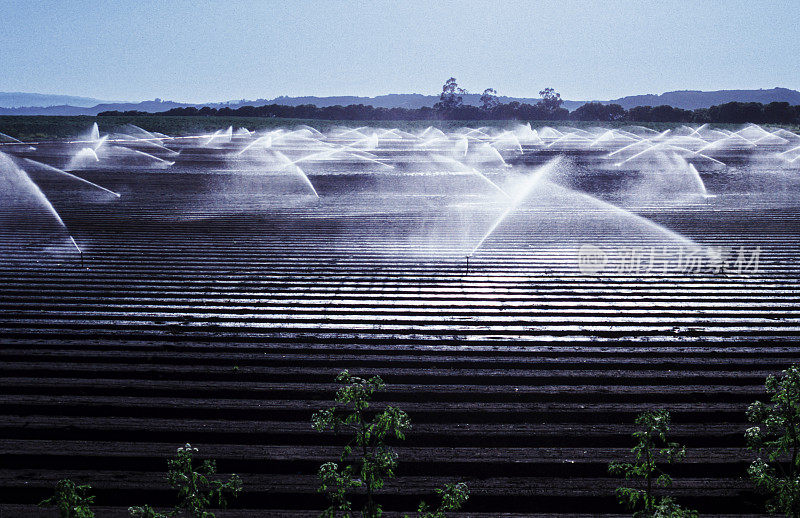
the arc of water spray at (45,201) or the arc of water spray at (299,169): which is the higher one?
the arc of water spray at (299,169)

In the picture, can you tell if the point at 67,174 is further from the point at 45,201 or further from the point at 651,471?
the point at 651,471

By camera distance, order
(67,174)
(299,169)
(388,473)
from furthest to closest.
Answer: (299,169) < (67,174) < (388,473)

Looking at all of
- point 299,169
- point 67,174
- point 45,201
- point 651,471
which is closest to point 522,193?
point 299,169

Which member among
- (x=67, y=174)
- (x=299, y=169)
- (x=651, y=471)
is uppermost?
(x=299, y=169)

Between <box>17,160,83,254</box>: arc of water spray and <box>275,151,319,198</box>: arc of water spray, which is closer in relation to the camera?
<box>17,160,83,254</box>: arc of water spray

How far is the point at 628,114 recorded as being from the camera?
86375 mm

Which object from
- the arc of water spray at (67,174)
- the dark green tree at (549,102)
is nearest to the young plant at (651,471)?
the arc of water spray at (67,174)

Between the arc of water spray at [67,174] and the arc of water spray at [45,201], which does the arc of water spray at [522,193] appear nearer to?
the arc of water spray at [45,201]

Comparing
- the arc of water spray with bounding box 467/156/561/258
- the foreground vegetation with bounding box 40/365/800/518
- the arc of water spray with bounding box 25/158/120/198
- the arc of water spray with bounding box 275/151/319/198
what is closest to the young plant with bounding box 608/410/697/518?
the foreground vegetation with bounding box 40/365/800/518

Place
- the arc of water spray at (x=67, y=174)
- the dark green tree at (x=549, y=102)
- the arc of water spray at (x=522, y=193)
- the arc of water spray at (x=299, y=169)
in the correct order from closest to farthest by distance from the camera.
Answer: the arc of water spray at (x=522, y=193) < the arc of water spray at (x=67, y=174) < the arc of water spray at (x=299, y=169) < the dark green tree at (x=549, y=102)

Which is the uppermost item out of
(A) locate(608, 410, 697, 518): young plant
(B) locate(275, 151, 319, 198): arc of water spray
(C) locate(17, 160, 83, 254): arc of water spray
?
(B) locate(275, 151, 319, 198): arc of water spray

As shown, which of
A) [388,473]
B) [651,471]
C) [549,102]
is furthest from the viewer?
[549,102]

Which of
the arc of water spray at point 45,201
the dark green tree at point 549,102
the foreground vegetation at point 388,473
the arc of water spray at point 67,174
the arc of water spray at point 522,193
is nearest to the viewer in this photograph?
the foreground vegetation at point 388,473

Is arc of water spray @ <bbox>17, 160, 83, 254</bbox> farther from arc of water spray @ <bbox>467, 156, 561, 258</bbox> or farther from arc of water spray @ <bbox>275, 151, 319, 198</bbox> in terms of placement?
arc of water spray @ <bbox>275, 151, 319, 198</bbox>
